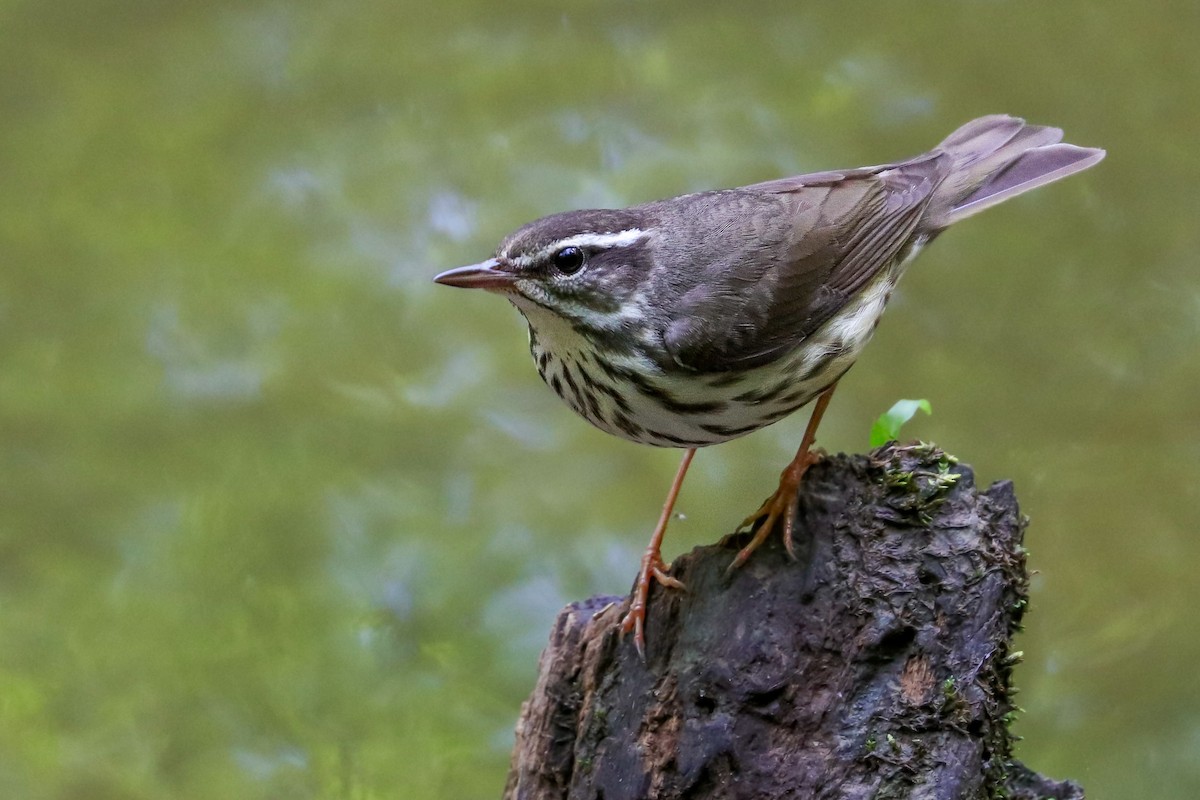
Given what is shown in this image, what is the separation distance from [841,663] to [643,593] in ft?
2.00

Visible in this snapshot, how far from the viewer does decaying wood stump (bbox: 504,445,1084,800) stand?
10.2ft

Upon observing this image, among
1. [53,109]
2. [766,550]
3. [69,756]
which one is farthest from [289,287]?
[766,550]

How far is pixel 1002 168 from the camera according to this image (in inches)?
165

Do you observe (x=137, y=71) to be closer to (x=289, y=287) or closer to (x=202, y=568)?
(x=289, y=287)

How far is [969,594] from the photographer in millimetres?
3197

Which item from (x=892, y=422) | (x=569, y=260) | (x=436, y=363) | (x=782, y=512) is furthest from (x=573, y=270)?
(x=436, y=363)

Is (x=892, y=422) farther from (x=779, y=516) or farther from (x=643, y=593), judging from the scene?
(x=643, y=593)

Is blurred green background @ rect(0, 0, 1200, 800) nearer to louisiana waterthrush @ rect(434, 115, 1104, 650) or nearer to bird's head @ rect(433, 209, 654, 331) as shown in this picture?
louisiana waterthrush @ rect(434, 115, 1104, 650)

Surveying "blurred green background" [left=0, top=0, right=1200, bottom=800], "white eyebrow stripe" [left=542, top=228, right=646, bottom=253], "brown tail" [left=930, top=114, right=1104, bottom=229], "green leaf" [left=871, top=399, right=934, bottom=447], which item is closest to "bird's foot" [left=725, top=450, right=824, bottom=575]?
"green leaf" [left=871, top=399, right=934, bottom=447]

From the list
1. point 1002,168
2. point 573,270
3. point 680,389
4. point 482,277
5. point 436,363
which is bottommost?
point 680,389

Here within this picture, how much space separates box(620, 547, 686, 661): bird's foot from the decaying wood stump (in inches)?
1.0

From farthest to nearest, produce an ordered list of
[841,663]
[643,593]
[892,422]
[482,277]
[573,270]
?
[892,422] < [643,593] < [573,270] < [482,277] < [841,663]

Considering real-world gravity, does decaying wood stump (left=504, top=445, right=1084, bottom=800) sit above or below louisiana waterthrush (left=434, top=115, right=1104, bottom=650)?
below

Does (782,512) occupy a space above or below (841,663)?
above
